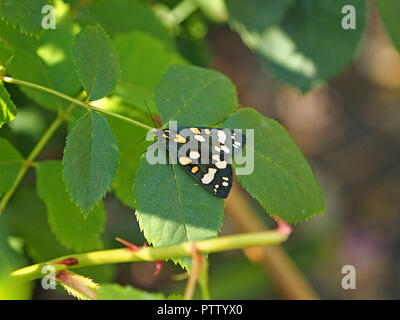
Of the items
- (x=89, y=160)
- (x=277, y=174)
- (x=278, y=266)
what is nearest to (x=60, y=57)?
(x=89, y=160)

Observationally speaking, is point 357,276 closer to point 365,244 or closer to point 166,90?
point 365,244

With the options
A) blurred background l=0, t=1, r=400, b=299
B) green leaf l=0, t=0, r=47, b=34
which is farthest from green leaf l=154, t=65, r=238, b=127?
blurred background l=0, t=1, r=400, b=299

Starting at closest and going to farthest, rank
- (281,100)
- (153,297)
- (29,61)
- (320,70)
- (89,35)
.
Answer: (153,297) → (89,35) → (29,61) → (320,70) → (281,100)

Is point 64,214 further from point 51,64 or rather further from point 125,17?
point 125,17

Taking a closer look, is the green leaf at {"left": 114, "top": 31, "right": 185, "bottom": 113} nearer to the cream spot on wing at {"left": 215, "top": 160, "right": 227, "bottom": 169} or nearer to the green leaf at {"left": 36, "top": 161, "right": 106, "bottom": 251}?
the green leaf at {"left": 36, "top": 161, "right": 106, "bottom": 251}

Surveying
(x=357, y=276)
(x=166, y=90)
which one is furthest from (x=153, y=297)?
(x=357, y=276)

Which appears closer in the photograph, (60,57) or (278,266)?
(60,57)

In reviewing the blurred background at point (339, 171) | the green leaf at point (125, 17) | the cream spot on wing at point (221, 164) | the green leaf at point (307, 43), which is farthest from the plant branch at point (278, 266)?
the cream spot on wing at point (221, 164)
